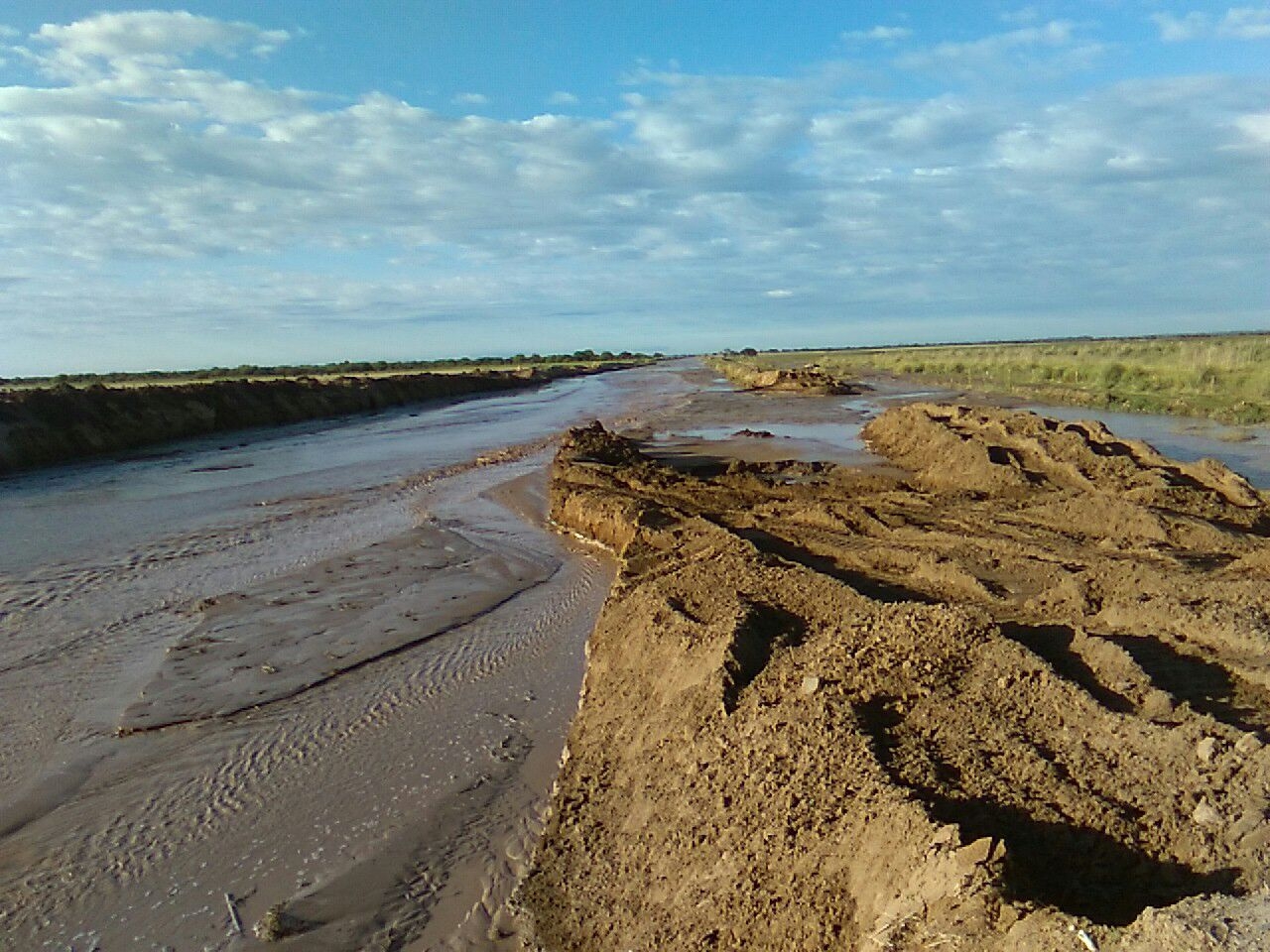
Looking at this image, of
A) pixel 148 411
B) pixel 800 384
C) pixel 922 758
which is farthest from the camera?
pixel 800 384

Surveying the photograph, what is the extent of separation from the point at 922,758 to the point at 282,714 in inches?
191

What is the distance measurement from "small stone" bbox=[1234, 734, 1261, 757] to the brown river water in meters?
3.23

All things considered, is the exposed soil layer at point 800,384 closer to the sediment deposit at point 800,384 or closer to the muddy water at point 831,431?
the sediment deposit at point 800,384

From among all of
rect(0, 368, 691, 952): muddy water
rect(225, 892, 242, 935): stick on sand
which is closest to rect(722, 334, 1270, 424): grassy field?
rect(0, 368, 691, 952): muddy water

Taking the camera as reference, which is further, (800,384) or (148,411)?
(800,384)

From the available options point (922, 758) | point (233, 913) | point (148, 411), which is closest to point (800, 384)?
point (148, 411)

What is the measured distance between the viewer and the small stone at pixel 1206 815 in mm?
2930

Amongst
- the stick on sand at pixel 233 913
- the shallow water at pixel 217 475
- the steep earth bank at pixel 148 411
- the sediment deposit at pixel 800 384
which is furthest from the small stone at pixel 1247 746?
the sediment deposit at pixel 800 384

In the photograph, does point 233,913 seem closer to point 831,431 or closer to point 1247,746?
point 1247,746

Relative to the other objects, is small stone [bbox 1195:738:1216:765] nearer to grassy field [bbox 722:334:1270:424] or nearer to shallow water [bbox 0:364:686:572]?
shallow water [bbox 0:364:686:572]

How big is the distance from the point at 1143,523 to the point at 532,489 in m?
10.4

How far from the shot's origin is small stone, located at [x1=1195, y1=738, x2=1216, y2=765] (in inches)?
128

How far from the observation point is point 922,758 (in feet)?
11.8

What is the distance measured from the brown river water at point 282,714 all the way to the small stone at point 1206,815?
293cm
